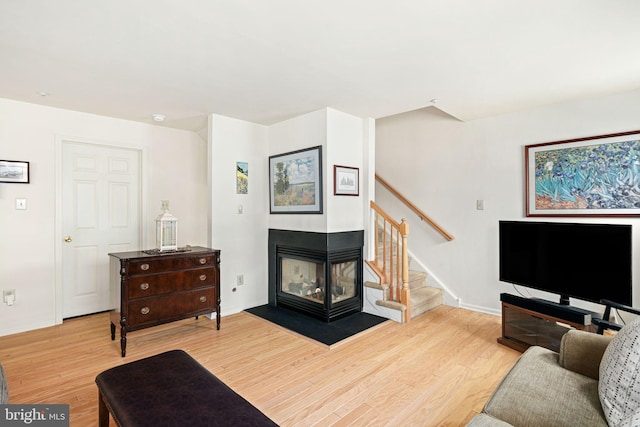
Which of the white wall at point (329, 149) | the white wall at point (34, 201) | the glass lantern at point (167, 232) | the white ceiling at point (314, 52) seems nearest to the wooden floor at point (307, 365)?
the white wall at point (34, 201)

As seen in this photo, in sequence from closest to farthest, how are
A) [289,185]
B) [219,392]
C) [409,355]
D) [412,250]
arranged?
[219,392] < [409,355] < [289,185] < [412,250]

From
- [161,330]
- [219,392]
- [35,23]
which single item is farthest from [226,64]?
[161,330]

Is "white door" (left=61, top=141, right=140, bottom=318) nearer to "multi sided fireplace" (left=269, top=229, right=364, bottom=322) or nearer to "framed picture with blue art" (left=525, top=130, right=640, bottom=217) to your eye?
"multi sided fireplace" (left=269, top=229, right=364, bottom=322)

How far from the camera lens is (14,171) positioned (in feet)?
10.9

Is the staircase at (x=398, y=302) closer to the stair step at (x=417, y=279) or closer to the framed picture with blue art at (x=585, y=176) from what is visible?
the stair step at (x=417, y=279)

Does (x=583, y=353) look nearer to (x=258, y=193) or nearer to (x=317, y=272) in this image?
(x=317, y=272)

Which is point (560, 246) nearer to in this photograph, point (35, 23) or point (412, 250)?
point (412, 250)

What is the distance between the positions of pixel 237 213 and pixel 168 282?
3.90 feet

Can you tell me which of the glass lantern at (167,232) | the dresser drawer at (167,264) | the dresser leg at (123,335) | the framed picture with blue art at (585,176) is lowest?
the dresser leg at (123,335)

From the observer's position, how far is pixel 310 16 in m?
1.89

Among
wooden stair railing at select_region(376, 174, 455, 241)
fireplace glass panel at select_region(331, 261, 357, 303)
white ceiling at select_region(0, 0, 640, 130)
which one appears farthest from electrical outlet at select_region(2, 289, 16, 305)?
wooden stair railing at select_region(376, 174, 455, 241)

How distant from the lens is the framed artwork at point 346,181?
371 centimetres

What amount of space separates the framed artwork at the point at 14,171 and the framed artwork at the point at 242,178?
2082 millimetres

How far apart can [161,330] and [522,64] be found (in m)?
4.02
